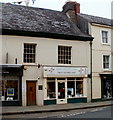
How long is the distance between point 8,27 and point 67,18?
7763mm

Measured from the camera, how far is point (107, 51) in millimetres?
23391

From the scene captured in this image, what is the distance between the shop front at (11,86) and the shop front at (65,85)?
87.3 inches

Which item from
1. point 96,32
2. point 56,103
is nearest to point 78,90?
point 56,103

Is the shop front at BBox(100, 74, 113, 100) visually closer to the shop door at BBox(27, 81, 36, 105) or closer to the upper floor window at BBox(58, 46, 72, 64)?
the upper floor window at BBox(58, 46, 72, 64)

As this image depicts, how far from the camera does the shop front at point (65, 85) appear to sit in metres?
19.7

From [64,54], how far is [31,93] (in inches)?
178

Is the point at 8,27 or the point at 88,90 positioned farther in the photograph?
the point at 88,90

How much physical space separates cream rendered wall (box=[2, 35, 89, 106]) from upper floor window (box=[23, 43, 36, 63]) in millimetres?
343

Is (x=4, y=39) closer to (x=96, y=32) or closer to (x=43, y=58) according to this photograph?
(x=43, y=58)

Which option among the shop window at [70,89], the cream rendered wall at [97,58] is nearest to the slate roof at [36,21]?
the cream rendered wall at [97,58]

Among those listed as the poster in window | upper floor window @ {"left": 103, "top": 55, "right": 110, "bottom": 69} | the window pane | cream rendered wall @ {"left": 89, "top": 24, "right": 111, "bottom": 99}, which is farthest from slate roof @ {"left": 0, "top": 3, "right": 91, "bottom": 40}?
the poster in window

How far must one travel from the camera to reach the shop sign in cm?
1945

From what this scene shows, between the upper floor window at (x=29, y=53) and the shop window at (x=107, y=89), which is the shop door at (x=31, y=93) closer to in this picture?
the upper floor window at (x=29, y=53)

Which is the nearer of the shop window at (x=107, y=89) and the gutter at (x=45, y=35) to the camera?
the gutter at (x=45, y=35)
